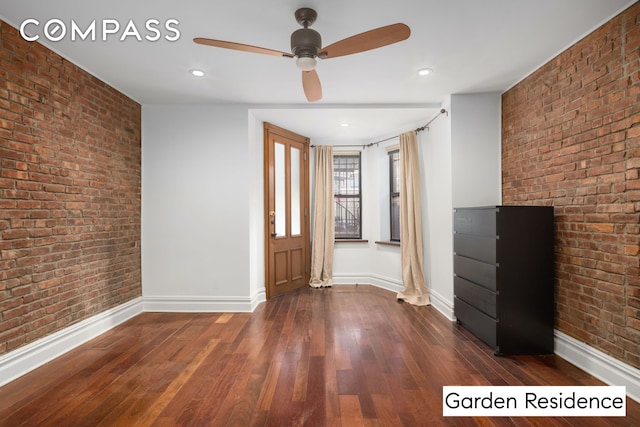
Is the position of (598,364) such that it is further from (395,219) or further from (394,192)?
(394,192)

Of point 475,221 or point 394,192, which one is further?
point 394,192

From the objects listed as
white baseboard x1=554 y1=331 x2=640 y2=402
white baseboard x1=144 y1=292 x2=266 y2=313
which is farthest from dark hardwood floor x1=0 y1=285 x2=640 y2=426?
white baseboard x1=144 y1=292 x2=266 y2=313

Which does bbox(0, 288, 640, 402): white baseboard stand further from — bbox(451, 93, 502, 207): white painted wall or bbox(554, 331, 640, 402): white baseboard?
bbox(451, 93, 502, 207): white painted wall

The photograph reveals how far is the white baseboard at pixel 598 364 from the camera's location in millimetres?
2051

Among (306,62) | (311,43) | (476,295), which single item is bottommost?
(476,295)

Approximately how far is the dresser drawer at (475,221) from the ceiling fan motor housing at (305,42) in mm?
1941

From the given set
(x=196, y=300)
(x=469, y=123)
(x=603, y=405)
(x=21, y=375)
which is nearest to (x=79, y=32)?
(x=21, y=375)

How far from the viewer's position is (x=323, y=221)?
5.20 m

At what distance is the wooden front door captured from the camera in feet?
14.6

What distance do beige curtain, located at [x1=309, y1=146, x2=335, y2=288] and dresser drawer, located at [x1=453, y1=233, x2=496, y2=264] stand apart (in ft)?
7.20

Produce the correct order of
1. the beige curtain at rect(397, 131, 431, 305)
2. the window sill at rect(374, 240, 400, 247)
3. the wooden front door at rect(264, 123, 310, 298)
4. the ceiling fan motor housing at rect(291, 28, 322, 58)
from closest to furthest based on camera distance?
the ceiling fan motor housing at rect(291, 28, 322, 58) → the beige curtain at rect(397, 131, 431, 305) → the wooden front door at rect(264, 123, 310, 298) → the window sill at rect(374, 240, 400, 247)

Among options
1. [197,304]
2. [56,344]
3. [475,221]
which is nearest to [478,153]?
[475,221]

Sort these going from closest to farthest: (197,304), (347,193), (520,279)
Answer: (520,279) → (197,304) → (347,193)

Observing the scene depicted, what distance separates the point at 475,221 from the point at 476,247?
0.81 feet
